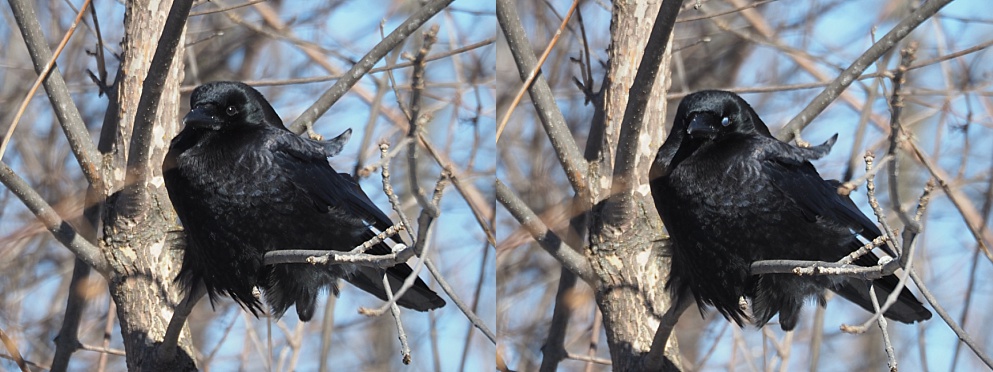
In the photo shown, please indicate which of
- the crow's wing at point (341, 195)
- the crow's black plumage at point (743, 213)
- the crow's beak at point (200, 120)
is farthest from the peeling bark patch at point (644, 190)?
the crow's beak at point (200, 120)

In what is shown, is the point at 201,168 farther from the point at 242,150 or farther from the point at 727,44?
the point at 727,44

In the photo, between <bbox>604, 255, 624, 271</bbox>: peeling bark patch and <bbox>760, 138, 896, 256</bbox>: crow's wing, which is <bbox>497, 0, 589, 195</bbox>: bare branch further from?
<bbox>760, 138, 896, 256</bbox>: crow's wing

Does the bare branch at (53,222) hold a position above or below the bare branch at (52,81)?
below

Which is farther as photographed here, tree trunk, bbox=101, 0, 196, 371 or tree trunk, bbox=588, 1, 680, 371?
tree trunk, bbox=101, 0, 196, 371

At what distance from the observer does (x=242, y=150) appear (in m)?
3.54

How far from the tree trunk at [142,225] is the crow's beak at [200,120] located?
1.24ft

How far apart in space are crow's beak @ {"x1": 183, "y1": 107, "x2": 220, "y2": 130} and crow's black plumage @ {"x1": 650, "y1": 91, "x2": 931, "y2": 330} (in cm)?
156

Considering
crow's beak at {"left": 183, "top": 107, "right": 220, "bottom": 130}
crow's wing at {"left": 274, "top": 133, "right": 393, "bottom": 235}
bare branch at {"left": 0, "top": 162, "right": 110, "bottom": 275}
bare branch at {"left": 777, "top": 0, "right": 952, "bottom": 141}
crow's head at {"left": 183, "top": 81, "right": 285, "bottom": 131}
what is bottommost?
bare branch at {"left": 0, "top": 162, "right": 110, "bottom": 275}

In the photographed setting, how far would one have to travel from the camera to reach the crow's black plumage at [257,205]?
3480 millimetres

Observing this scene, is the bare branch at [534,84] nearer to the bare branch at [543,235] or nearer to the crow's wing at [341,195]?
the bare branch at [543,235]

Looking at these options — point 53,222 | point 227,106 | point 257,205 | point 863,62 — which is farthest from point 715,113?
point 53,222

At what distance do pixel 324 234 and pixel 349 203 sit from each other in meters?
0.15

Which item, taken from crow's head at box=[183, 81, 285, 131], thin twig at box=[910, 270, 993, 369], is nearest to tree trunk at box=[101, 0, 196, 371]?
crow's head at box=[183, 81, 285, 131]

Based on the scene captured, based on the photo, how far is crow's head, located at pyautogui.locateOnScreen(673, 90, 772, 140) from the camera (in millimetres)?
3596
